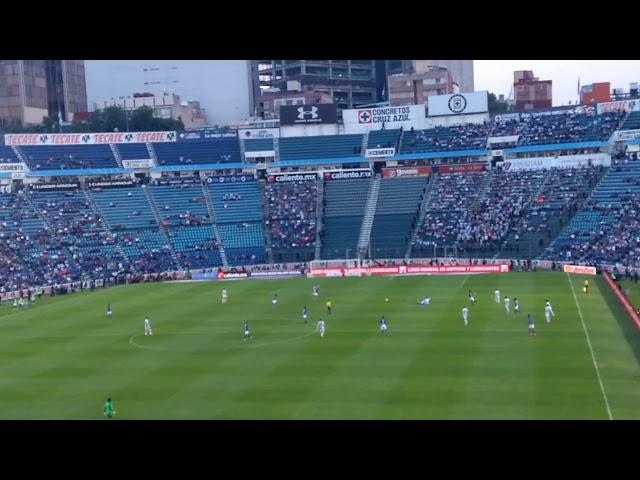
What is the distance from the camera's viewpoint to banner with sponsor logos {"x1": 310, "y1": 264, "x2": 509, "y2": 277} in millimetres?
52500

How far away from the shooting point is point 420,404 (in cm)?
2120

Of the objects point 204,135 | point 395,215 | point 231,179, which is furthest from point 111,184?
point 395,215

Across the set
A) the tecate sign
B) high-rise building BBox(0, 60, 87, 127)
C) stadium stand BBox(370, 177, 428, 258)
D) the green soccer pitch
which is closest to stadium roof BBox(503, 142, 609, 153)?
stadium stand BBox(370, 177, 428, 258)

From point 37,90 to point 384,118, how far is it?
47563 millimetres

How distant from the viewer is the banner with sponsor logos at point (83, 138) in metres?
71.4

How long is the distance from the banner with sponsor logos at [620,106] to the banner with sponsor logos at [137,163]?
38673 mm

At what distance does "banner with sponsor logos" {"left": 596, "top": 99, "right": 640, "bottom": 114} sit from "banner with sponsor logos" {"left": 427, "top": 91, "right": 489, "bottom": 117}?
10.0 metres

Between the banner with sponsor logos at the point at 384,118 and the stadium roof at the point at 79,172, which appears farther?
the banner with sponsor logos at the point at 384,118

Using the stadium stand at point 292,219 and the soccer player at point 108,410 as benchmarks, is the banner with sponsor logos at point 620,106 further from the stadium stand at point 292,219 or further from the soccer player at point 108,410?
the soccer player at point 108,410

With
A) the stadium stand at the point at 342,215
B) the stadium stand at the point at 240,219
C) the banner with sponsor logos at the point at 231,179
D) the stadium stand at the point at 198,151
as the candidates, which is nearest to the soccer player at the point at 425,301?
the stadium stand at the point at 342,215

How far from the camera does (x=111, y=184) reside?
227ft
